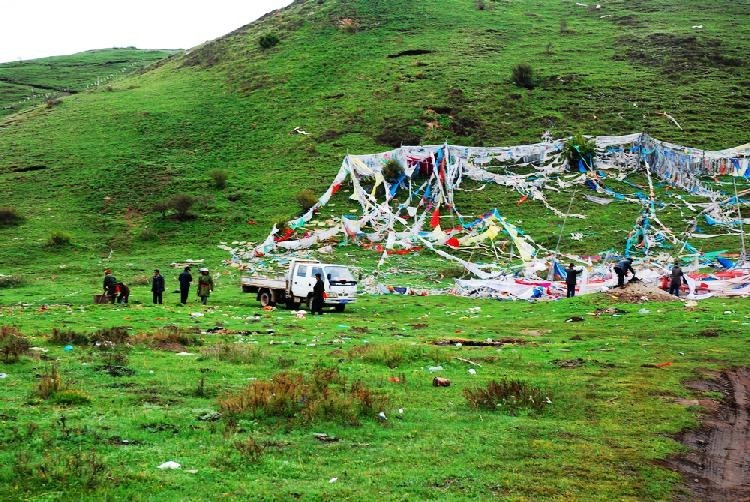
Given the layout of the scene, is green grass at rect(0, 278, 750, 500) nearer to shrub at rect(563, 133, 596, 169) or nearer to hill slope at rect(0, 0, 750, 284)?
hill slope at rect(0, 0, 750, 284)

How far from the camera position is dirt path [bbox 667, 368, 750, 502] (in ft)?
29.3

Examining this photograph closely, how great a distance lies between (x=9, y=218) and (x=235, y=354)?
3427 centimetres

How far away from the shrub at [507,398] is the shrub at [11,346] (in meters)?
7.69

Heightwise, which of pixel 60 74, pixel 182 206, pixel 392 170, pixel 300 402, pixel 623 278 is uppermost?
pixel 60 74

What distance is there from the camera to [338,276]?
88.5 feet

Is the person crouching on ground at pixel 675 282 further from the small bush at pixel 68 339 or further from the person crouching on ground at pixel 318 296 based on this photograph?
the small bush at pixel 68 339

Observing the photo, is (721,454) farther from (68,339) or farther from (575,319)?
(575,319)

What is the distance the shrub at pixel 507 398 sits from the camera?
461 inches

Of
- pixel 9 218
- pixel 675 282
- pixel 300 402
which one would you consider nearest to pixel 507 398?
pixel 300 402

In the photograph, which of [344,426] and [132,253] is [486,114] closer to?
[132,253]

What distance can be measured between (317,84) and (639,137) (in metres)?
28.4

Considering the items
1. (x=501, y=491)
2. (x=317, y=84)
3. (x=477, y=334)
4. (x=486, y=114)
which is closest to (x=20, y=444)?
(x=501, y=491)

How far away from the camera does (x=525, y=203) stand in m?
45.9

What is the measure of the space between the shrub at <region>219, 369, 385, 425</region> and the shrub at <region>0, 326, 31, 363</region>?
14.7ft
